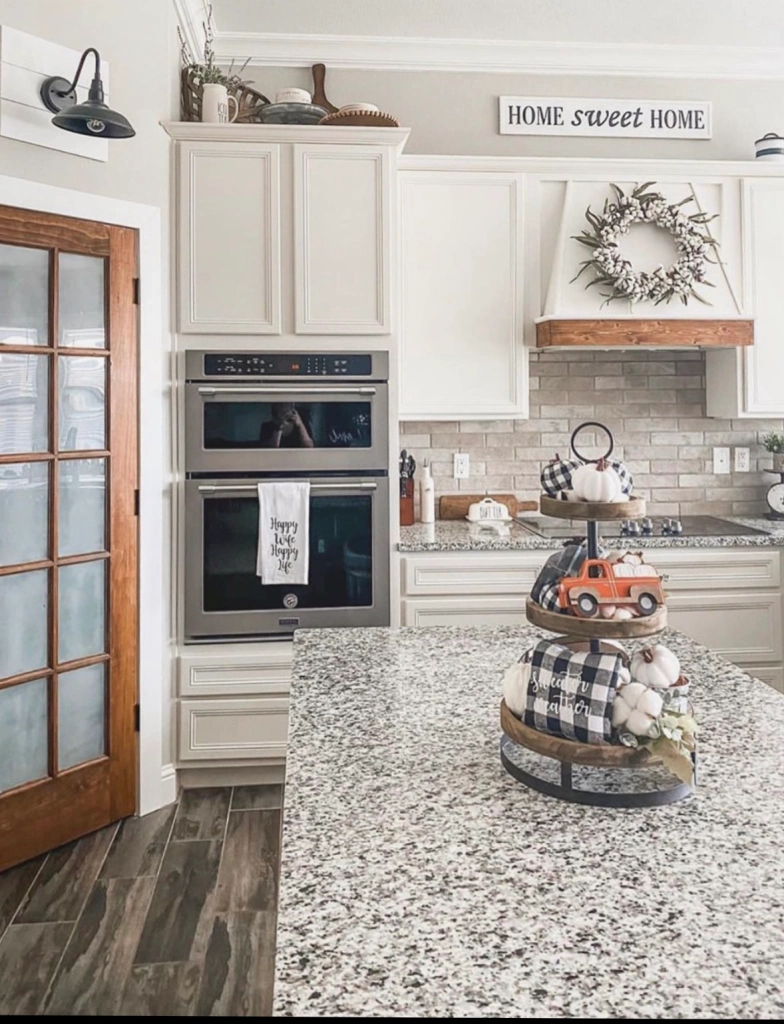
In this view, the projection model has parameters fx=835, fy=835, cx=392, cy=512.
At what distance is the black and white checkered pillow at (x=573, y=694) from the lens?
3.39 feet

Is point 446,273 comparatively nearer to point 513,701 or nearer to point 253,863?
point 253,863

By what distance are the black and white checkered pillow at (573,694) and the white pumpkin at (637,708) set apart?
0.01 metres

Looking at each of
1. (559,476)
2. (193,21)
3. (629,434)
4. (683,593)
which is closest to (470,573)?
(683,593)

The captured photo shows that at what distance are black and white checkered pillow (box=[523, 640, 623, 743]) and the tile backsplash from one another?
2825mm

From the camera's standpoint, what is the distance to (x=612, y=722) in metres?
1.04

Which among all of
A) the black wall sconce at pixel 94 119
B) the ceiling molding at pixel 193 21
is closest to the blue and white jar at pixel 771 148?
the ceiling molding at pixel 193 21

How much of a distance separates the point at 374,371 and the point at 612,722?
2.35m

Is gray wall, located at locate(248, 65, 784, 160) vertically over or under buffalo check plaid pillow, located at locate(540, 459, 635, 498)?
over

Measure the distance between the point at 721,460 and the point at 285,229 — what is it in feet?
7.59

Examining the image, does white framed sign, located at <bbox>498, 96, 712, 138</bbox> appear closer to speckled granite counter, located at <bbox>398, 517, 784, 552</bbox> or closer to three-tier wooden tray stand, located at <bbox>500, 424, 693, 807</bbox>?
speckled granite counter, located at <bbox>398, 517, 784, 552</bbox>

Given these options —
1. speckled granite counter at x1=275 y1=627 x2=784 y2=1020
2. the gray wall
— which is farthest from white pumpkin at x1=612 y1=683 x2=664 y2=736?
the gray wall

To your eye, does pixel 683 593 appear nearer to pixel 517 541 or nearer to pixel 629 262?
pixel 517 541

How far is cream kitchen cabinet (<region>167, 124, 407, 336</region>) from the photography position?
311 centimetres

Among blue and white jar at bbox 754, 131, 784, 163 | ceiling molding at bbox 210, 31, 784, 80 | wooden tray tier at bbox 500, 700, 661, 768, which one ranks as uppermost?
ceiling molding at bbox 210, 31, 784, 80
